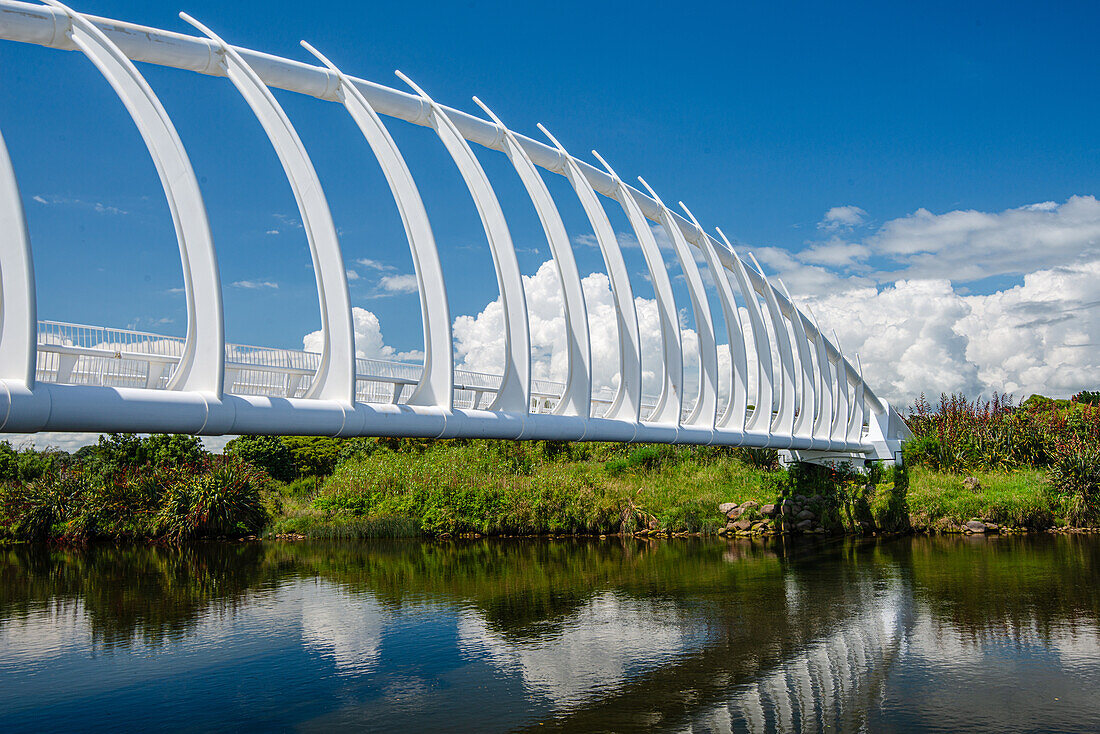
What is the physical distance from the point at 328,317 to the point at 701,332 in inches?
432

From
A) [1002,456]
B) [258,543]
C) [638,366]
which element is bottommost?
[258,543]

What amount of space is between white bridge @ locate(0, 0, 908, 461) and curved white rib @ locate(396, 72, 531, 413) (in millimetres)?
26

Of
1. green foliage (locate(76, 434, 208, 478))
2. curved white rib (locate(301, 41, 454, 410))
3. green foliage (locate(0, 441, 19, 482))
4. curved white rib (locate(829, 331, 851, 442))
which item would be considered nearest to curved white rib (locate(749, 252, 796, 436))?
curved white rib (locate(829, 331, 851, 442))

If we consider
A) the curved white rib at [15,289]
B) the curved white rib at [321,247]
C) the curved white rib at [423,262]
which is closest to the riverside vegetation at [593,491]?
the curved white rib at [423,262]

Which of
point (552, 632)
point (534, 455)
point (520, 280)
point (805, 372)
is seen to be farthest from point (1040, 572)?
point (534, 455)

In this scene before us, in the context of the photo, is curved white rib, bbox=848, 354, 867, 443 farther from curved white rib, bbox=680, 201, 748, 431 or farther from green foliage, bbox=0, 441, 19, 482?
green foliage, bbox=0, 441, 19, 482

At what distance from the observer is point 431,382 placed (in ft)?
38.9

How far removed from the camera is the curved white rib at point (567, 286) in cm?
1448

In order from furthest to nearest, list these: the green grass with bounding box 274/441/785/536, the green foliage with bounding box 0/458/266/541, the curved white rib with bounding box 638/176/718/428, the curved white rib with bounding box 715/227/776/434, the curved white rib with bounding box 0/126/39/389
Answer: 1. the green foliage with bounding box 0/458/266/541
2. the green grass with bounding box 274/441/785/536
3. the curved white rib with bounding box 715/227/776/434
4. the curved white rib with bounding box 638/176/718/428
5. the curved white rib with bounding box 0/126/39/389

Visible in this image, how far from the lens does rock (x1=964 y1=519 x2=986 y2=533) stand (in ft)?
86.2

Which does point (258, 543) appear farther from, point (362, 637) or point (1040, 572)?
point (1040, 572)

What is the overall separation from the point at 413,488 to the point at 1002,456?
24.0 meters

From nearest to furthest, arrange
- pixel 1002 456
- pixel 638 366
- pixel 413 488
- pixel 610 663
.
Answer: pixel 610 663 → pixel 638 366 → pixel 1002 456 → pixel 413 488

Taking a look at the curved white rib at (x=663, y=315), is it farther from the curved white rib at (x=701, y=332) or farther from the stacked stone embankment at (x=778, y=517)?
the stacked stone embankment at (x=778, y=517)
